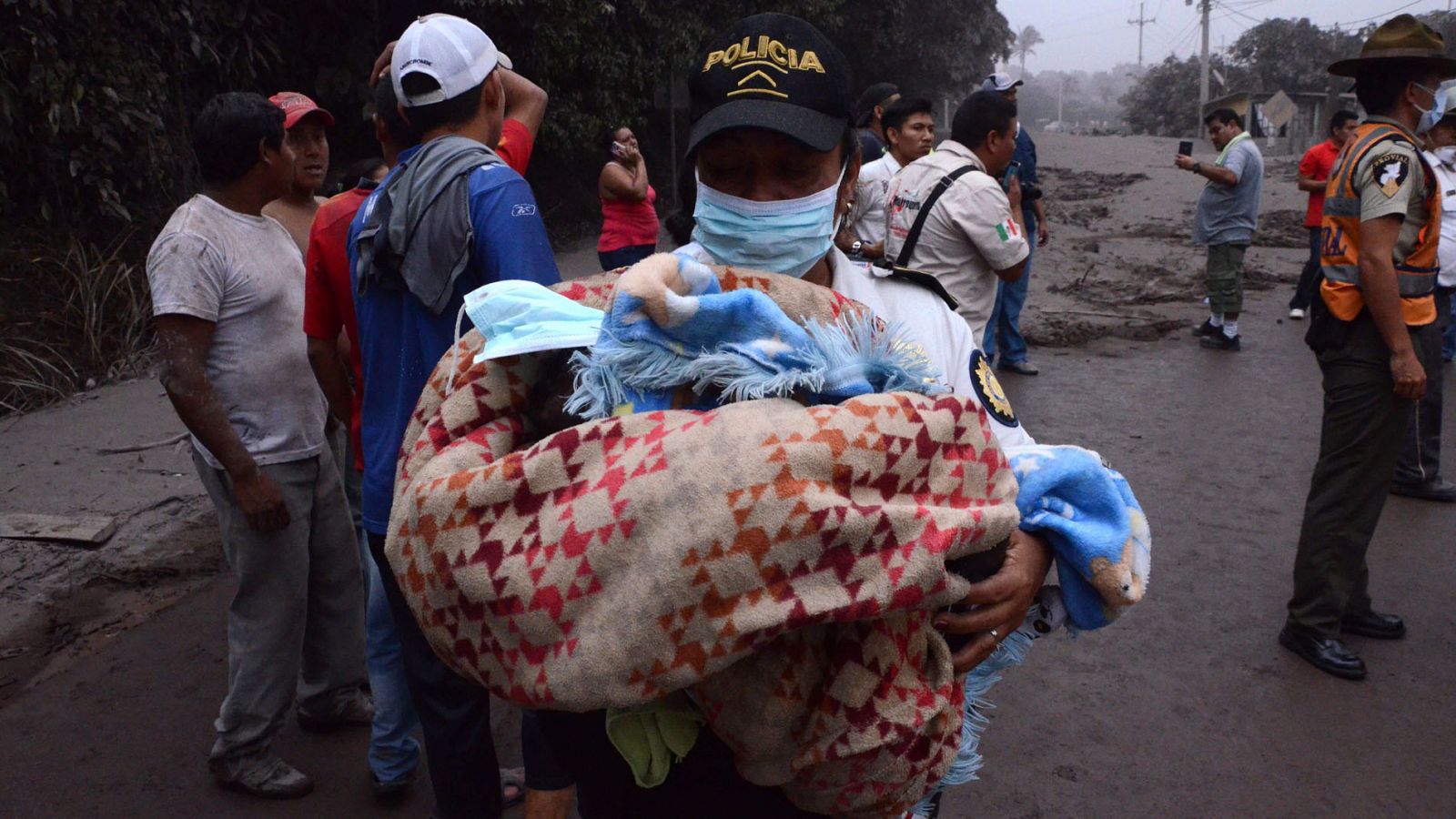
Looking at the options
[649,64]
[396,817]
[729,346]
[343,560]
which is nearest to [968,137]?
[343,560]

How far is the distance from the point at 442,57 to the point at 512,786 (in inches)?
81.0

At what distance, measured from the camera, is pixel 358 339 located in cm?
259

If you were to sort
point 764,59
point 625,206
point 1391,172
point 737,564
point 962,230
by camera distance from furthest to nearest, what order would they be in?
point 625,206
point 962,230
point 1391,172
point 764,59
point 737,564

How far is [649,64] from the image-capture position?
1402 cm

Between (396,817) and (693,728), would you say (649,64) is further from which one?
(693,728)

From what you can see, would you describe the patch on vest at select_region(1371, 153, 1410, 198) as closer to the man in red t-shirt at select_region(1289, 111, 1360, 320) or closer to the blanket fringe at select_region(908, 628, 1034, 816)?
the blanket fringe at select_region(908, 628, 1034, 816)

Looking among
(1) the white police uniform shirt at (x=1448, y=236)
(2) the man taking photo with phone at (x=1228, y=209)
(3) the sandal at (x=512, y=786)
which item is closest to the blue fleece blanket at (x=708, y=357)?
(3) the sandal at (x=512, y=786)

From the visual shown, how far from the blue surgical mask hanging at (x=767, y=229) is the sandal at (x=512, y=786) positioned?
82.1 inches

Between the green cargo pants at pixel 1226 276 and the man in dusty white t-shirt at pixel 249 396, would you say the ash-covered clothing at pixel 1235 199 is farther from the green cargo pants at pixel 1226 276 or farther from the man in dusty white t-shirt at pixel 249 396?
the man in dusty white t-shirt at pixel 249 396

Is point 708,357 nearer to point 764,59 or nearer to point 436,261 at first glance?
point 764,59

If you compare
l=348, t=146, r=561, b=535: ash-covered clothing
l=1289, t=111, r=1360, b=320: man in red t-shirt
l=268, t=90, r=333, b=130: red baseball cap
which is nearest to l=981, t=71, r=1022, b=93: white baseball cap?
l=1289, t=111, r=1360, b=320: man in red t-shirt

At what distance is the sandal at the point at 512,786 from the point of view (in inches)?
120

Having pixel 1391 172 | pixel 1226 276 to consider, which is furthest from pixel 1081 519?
pixel 1226 276

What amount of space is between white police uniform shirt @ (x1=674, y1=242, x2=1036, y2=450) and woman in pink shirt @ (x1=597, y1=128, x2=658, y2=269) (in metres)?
5.85
